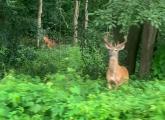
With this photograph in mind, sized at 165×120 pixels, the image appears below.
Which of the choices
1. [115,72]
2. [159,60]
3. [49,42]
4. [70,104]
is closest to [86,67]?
[159,60]

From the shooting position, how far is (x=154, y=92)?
8484 mm

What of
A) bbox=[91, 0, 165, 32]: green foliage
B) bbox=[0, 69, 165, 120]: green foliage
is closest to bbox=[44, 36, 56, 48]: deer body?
bbox=[91, 0, 165, 32]: green foliage

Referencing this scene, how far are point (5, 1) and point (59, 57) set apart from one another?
2563 millimetres

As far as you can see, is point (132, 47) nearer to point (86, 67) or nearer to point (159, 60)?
point (159, 60)

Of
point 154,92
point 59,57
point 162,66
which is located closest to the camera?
point 154,92

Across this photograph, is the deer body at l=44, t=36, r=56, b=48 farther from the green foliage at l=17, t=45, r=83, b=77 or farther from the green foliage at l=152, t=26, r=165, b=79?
the green foliage at l=152, t=26, r=165, b=79

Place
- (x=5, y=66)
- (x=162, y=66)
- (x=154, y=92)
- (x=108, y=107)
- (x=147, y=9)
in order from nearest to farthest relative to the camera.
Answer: (x=108, y=107)
(x=154, y=92)
(x=147, y=9)
(x=162, y=66)
(x=5, y=66)

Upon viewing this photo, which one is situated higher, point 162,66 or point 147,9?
point 147,9

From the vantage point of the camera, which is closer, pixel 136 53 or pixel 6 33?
pixel 136 53

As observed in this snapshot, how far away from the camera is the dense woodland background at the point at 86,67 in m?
7.88

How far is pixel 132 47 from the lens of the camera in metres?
16.2

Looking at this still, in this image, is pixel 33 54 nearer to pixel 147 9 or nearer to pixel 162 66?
pixel 162 66

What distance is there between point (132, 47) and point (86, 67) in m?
1.43

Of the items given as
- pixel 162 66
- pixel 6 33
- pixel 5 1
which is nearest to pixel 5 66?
pixel 6 33
